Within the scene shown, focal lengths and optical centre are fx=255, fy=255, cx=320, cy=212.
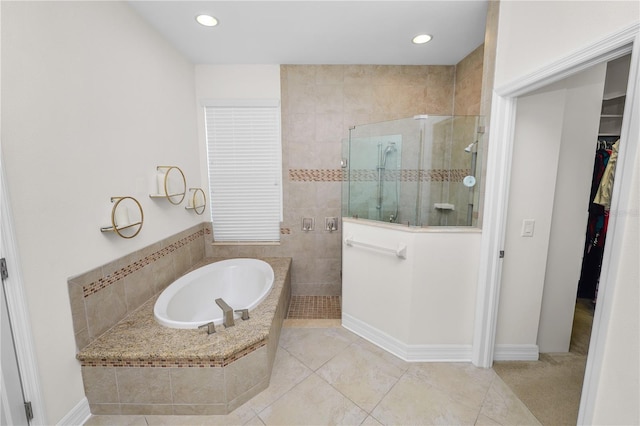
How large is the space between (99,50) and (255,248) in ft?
6.92

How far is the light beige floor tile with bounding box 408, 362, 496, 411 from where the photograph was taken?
64.5 inches

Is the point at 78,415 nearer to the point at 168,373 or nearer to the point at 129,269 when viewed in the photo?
the point at 168,373

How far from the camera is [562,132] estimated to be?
176cm

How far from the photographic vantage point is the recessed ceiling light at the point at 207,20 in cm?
191

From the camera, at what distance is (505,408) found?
1549 mm

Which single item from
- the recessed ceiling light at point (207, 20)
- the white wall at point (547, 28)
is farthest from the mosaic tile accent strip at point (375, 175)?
the recessed ceiling light at point (207, 20)

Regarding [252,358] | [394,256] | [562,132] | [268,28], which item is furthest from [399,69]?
[252,358]

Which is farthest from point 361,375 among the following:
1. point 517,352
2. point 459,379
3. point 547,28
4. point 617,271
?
point 547,28

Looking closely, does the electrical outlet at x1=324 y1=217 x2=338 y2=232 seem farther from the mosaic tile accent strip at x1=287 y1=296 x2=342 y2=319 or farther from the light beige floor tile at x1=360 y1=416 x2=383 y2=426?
the light beige floor tile at x1=360 y1=416 x2=383 y2=426

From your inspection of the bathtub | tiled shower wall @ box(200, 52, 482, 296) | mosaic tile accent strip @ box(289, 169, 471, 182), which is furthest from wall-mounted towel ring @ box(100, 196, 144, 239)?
mosaic tile accent strip @ box(289, 169, 471, 182)

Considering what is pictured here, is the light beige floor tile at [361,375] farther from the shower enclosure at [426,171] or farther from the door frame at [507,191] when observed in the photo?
the shower enclosure at [426,171]

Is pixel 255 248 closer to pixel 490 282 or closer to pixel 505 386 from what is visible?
pixel 490 282

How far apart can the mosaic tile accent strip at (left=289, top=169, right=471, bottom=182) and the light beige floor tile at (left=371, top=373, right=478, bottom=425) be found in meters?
1.48

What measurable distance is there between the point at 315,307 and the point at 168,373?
62.5 inches
